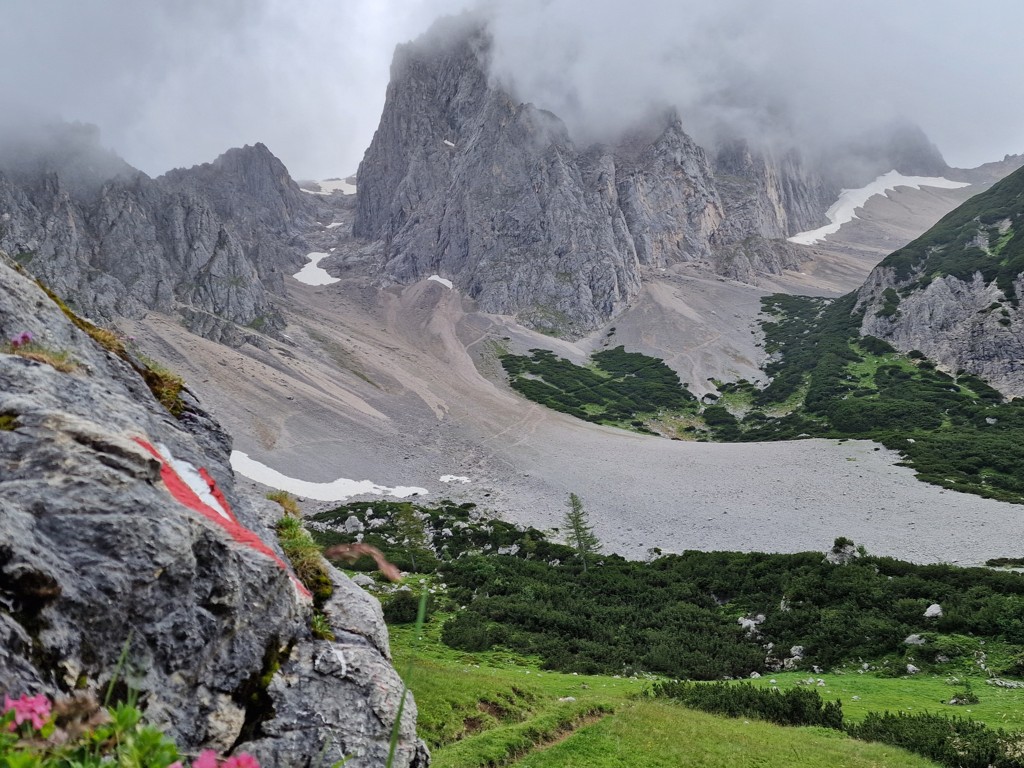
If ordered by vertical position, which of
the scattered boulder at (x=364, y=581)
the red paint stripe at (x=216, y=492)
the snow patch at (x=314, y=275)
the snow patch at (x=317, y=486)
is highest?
the snow patch at (x=314, y=275)

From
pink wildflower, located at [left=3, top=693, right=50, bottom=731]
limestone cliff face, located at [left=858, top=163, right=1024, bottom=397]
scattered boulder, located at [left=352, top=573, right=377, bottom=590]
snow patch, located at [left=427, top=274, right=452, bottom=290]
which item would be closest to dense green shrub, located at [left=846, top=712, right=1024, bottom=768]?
pink wildflower, located at [left=3, top=693, right=50, bottom=731]

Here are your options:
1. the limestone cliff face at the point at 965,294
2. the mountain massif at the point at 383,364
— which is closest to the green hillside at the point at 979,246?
the limestone cliff face at the point at 965,294

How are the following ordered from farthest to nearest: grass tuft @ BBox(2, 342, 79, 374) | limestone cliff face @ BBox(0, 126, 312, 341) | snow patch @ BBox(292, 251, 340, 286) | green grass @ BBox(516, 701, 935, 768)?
snow patch @ BBox(292, 251, 340, 286), limestone cliff face @ BBox(0, 126, 312, 341), green grass @ BBox(516, 701, 935, 768), grass tuft @ BBox(2, 342, 79, 374)

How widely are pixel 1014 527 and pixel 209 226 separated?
12830cm

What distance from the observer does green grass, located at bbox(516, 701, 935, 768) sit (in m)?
9.96

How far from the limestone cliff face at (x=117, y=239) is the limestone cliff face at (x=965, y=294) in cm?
10638

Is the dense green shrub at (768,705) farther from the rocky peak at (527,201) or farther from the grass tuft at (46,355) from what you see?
the rocky peak at (527,201)

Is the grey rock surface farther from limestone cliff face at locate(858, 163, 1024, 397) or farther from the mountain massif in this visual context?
the mountain massif

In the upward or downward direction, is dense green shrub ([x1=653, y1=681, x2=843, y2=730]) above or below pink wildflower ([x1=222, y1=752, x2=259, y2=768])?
below

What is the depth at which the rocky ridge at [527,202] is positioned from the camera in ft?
458

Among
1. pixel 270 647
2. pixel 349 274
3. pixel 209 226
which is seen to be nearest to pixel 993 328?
pixel 270 647

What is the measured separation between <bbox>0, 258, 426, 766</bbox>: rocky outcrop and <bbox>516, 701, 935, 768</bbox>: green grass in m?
4.71

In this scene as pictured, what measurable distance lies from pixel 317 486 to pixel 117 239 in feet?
257

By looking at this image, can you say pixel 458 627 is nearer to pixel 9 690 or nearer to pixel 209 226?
pixel 9 690
